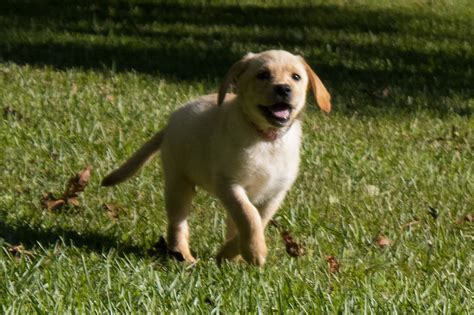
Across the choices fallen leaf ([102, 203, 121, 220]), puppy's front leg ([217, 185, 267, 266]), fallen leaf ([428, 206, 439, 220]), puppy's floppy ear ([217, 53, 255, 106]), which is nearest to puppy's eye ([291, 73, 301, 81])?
puppy's floppy ear ([217, 53, 255, 106])

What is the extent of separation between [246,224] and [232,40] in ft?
28.9

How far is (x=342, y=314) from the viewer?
435 cm

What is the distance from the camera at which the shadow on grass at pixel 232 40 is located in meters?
11.8

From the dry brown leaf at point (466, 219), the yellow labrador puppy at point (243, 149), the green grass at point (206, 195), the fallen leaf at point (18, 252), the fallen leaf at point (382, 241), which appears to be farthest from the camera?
the dry brown leaf at point (466, 219)

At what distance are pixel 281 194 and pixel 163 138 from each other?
0.73 m

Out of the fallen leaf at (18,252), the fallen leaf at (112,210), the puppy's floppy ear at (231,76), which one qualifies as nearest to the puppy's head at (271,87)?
the puppy's floppy ear at (231,76)

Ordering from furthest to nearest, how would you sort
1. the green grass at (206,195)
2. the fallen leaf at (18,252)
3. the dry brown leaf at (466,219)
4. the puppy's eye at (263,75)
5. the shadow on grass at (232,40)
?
the shadow on grass at (232,40), the dry brown leaf at (466,219), the puppy's eye at (263,75), the fallen leaf at (18,252), the green grass at (206,195)

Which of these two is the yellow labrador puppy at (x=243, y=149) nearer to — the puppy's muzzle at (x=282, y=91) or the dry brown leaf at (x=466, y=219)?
the puppy's muzzle at (x=282, y=91)

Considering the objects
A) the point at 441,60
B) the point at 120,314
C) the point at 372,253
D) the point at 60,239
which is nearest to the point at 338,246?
the point at 372,253

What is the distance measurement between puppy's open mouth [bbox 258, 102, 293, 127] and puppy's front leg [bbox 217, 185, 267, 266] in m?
0.35

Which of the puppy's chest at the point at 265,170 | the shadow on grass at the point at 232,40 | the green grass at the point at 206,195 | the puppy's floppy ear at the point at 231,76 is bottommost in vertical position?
the shadow on grass at the point at 232,40

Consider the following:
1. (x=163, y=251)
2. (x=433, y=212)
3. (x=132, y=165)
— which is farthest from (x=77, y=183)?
(x=433, y=212)

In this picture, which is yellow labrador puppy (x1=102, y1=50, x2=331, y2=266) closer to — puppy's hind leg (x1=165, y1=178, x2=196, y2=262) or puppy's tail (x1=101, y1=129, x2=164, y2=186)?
puppy's hind leg (x1=165, y1=178, x2=196, y2=262)

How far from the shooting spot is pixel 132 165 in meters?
6.03
